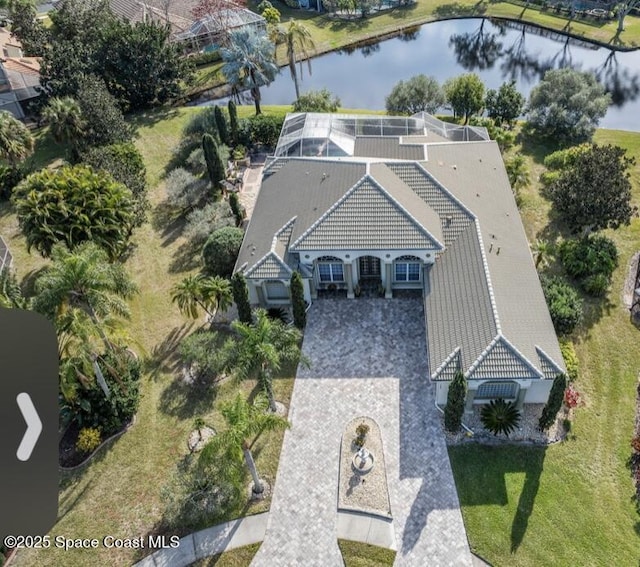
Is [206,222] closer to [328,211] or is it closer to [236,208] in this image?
[236,208]

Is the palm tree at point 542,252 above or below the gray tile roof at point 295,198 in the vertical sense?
below

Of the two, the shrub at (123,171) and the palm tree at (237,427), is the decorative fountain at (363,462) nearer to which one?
the palm tree at (237,427)

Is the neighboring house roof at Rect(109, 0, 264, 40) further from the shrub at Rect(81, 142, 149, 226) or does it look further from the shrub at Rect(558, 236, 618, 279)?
the shrub at Rect(558, 236, 618, 279)

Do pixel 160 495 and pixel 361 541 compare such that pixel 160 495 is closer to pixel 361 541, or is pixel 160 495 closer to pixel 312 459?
pixel 312 459

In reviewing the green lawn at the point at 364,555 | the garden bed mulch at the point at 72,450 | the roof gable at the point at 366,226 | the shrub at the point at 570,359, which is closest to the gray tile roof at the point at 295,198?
the roof gable at the point at 366,226

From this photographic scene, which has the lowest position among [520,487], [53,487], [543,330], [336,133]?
[520,487]

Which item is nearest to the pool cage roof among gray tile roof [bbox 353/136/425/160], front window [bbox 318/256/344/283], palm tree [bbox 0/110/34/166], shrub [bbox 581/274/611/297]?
gray tile roof [bbox 353/136/425/160]

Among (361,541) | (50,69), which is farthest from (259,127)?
(361,541)
